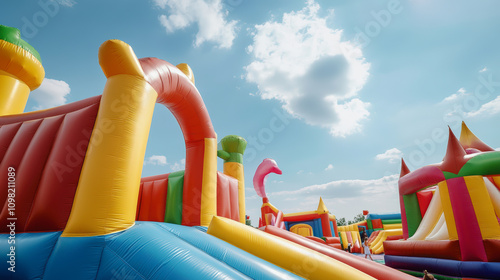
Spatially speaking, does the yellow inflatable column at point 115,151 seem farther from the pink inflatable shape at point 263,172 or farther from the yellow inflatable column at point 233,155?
the pink inflatable shape at point 263,172

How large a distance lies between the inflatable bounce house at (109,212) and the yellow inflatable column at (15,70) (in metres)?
1.93

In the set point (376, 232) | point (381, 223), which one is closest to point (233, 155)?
point (376, 232)

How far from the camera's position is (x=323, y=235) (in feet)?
40.1

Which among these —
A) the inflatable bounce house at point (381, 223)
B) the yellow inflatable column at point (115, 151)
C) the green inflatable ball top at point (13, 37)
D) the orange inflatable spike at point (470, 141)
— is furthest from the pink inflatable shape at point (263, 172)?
the yellow inflatable column at point (115, 151)

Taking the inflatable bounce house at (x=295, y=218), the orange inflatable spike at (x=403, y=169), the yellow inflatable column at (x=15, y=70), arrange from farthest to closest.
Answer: the inflatable bounce house at (x=295, y=218), the orange inflatable spike at (x=403, y=169), the yellow inflatable column at (x=15, y=70)

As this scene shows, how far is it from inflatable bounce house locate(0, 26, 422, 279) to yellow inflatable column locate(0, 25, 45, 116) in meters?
1.93

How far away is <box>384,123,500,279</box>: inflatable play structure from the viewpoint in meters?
3.64

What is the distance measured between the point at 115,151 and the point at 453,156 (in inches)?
203

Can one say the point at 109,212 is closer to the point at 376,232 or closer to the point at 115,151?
the point at 115,151

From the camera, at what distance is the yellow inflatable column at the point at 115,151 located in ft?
5.88

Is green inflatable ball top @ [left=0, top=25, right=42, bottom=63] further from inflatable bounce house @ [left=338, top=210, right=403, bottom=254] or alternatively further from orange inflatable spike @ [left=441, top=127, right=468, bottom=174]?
inflatable bounce house @ [left=338, top=210, right=403, bottom=254]

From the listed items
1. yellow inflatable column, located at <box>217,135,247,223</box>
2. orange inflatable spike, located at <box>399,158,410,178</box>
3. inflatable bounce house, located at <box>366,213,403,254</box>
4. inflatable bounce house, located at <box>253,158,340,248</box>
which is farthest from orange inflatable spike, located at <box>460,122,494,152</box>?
inflatable bounce house, located at <box>366,213,403,254</box>

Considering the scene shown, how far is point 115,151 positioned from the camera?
1.98m

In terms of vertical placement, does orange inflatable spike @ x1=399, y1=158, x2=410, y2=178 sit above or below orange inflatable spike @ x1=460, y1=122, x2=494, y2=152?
below
